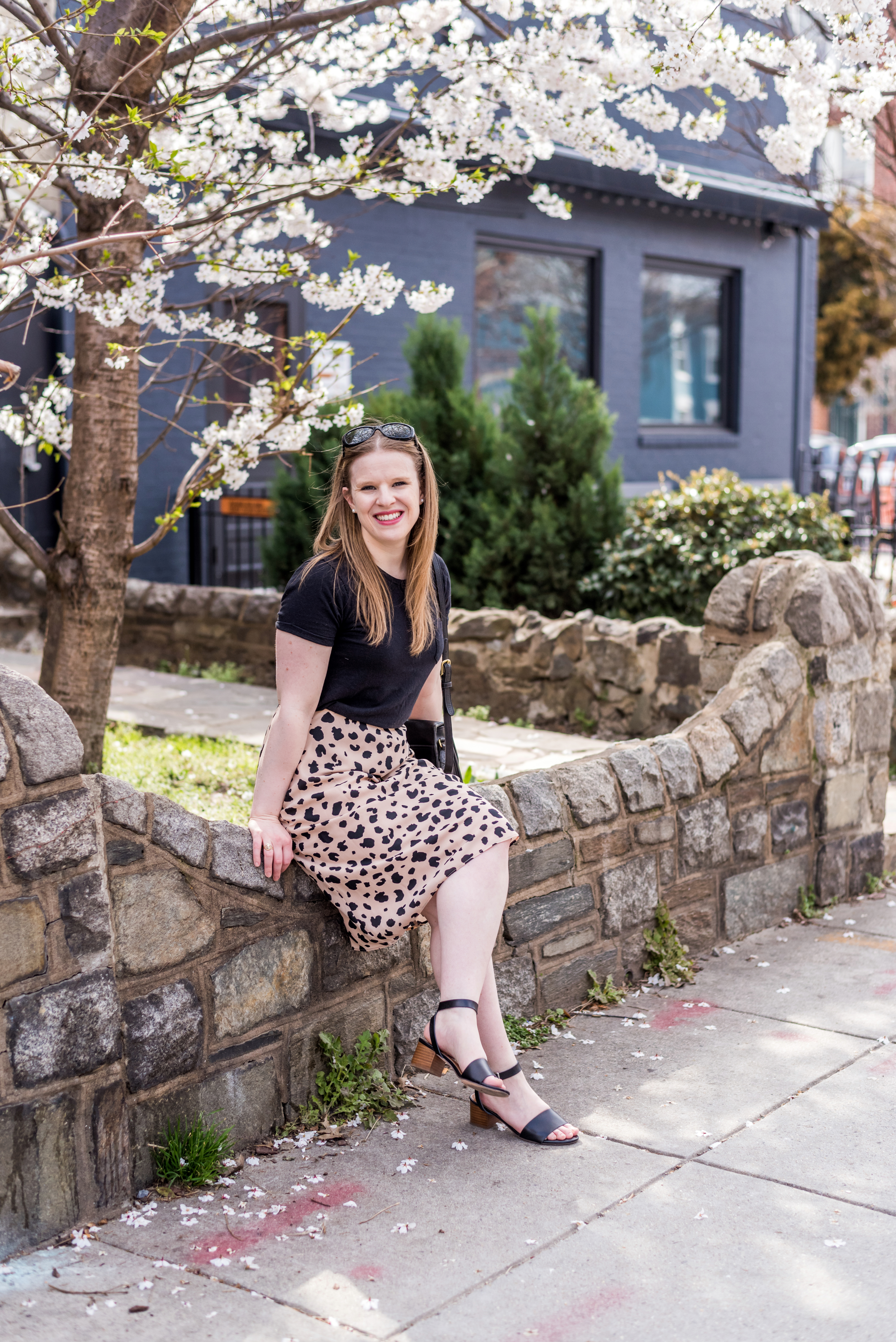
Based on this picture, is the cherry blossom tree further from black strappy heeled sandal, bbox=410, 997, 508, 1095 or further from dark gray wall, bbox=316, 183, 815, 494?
dark gray wall, bbox=316, 183, 815, 494

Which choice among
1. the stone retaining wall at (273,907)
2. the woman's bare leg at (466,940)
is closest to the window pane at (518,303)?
the stone retaining wall at (273,907)

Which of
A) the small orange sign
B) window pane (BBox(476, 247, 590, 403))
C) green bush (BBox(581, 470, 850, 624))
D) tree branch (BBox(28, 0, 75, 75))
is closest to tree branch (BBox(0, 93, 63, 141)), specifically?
tree branch (BBox(28, 0, 75, 75))

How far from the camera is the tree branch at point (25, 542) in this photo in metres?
4.73

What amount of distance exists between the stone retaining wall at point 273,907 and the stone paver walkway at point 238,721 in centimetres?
110

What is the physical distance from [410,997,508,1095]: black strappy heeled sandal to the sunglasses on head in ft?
4.44

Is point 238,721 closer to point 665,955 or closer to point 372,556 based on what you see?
point 665,955

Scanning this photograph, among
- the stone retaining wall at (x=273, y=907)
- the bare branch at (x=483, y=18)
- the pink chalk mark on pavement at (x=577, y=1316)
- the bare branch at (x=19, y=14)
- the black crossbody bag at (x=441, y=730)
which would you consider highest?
the bare branch at (x=483, y=18)

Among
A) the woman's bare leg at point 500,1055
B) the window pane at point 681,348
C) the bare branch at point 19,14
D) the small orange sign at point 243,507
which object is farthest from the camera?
the window pane at point 681,348

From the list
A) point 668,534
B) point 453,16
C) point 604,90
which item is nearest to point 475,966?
point 604,90

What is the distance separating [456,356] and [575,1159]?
6.80m

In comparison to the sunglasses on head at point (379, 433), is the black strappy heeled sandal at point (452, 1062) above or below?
below

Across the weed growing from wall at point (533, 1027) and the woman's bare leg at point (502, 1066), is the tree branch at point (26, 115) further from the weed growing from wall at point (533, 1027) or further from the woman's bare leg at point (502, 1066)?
the weed growing from wall at point (533, 1027)

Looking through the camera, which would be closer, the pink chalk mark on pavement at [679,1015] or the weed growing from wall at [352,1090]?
the weed growing from wall at [352,1090]

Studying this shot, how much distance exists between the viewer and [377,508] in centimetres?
330
